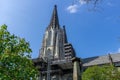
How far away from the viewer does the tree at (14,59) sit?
1998 centimetres

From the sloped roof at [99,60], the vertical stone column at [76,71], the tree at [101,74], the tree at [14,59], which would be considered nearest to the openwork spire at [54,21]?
the sloped roof at [99,60]

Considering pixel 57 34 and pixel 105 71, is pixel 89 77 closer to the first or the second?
pixel 105 71

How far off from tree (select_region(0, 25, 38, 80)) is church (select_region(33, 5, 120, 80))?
35.7 feet

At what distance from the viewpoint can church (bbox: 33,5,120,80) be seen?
48.5 metres

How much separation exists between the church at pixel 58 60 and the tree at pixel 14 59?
35.7ft

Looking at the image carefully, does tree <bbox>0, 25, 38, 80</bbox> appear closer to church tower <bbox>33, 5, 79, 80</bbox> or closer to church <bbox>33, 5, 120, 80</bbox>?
church <bbox>33, 5, 120, 80</bbox>

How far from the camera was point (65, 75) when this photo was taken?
172 feet

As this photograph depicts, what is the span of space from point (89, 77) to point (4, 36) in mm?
13741

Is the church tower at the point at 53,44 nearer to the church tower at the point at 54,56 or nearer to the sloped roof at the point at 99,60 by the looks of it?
the church tower at the point at 54,56

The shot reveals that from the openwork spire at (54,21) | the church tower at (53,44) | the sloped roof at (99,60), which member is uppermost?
the openwork spire at (54,21)

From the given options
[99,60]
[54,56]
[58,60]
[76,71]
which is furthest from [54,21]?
[76,71]

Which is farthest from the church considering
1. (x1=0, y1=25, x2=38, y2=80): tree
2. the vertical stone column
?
(x1=0, y1=25, x2=38, y2=80): tree

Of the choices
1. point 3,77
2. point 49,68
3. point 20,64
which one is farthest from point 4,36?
point 49,68

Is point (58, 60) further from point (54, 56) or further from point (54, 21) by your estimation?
point (54, 21)
